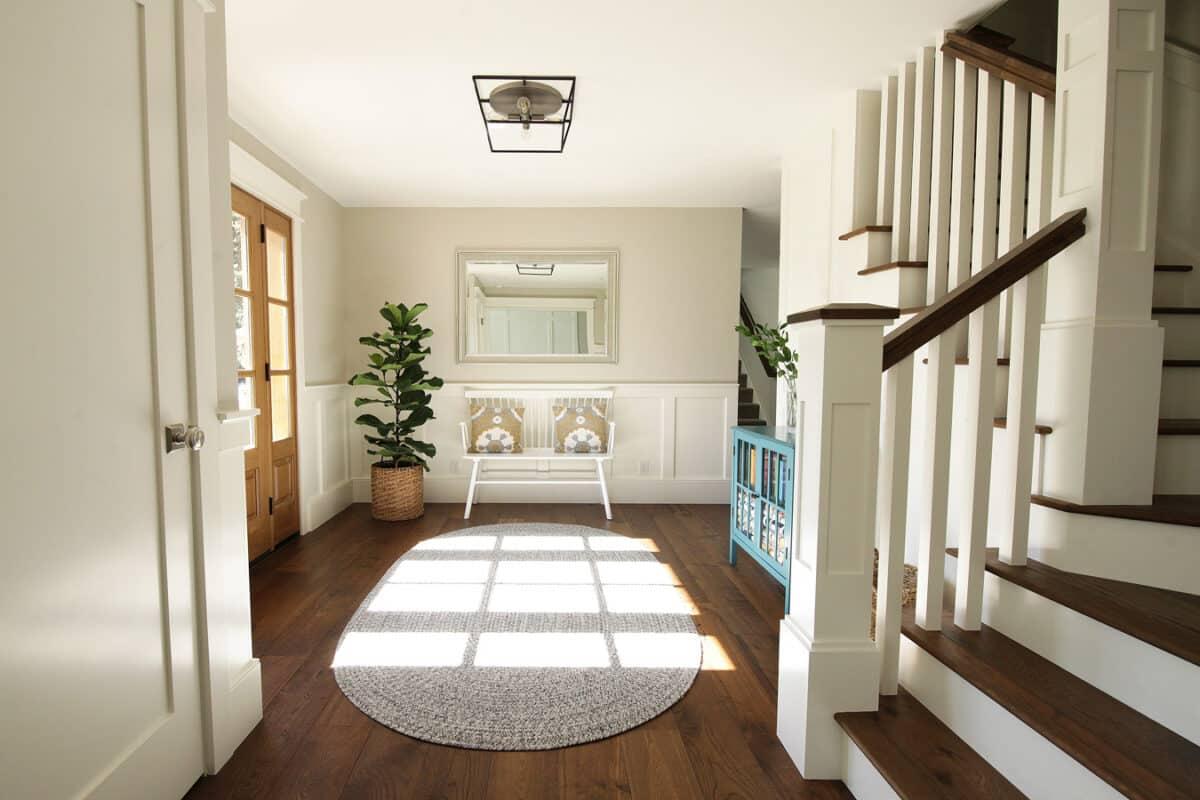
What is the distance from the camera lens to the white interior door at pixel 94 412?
38.7 inches

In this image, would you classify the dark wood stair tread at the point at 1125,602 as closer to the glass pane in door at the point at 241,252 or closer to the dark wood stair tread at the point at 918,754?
the dark wood stair tread at the point at 918,754

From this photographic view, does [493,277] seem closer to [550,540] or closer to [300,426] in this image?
[300,426]

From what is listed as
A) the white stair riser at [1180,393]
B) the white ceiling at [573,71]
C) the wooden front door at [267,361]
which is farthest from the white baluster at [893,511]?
the wooden front door at [267,361]

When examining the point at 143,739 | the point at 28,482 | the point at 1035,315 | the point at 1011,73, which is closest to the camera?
the point at 28,482

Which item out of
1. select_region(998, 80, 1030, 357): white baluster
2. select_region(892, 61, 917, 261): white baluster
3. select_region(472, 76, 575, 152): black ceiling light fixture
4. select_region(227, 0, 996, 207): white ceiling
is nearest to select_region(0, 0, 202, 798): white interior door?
select_region(227, 0, 996, 207): white ceiling

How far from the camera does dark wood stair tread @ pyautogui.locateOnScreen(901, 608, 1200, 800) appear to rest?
971 mm

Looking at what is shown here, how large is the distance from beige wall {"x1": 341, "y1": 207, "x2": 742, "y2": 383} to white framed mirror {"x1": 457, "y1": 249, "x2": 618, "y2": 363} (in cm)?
→ 7

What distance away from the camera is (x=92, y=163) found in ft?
3.77

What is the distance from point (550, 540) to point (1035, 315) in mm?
2706

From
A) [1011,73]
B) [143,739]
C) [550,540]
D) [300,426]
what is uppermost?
[1011,73]

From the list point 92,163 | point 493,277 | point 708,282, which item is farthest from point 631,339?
point 92,163

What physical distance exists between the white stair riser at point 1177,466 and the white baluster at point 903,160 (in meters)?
1.15

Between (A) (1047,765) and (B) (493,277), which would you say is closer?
(A) (1047,765)

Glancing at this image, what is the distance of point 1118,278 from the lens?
4.91 feet
